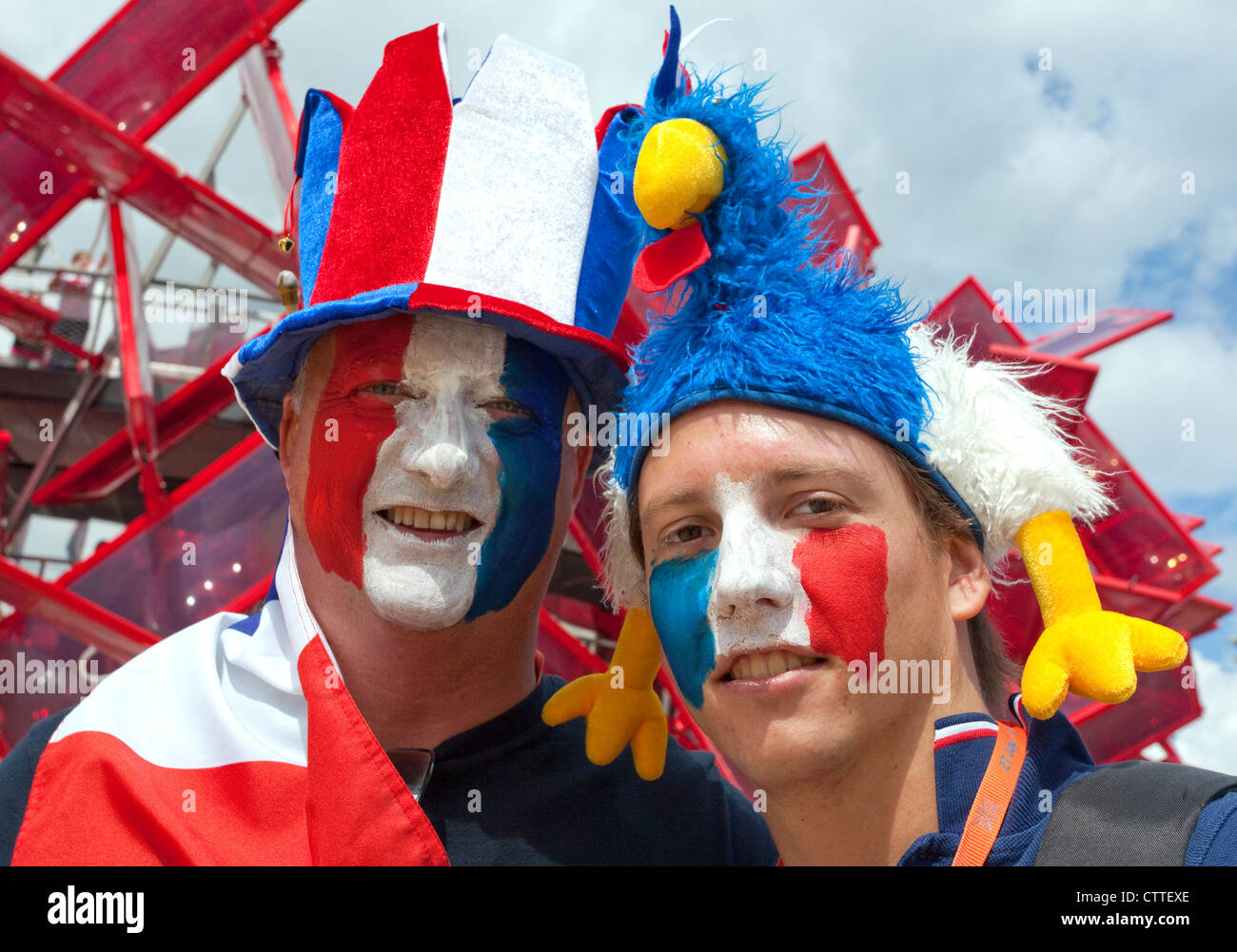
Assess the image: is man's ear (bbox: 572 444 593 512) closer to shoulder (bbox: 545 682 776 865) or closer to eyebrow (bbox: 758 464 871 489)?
shoulder (bbox: 545 682 776 865)

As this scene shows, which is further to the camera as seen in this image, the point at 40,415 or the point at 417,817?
the point at 40,415

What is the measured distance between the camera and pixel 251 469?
5.01 metres

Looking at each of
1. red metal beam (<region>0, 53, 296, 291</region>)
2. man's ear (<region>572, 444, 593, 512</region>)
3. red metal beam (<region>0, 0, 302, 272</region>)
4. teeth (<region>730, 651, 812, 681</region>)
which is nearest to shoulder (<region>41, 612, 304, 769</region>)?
man's ear (<region>572, 444, 593, 512</region>)

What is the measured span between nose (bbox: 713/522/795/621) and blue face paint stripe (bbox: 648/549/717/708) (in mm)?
49

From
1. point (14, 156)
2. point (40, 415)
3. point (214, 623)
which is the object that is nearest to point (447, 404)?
point (214, 623)

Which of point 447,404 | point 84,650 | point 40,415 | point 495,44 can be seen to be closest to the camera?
point 447,404

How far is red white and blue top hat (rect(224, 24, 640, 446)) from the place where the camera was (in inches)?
90.7

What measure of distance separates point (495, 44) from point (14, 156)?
5.38m

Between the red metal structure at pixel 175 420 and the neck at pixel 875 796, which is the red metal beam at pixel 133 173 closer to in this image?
the red metal structure at pixel 175 420

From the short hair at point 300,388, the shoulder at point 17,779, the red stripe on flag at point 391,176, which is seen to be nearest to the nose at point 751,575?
the red stripe on flag at point 391,176

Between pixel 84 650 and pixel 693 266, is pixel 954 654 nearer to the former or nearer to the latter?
pixel 693 266

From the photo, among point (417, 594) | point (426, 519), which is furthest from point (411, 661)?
point (426, 519)

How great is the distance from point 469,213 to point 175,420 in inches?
204

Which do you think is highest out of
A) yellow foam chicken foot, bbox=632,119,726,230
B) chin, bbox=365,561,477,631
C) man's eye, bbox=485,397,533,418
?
yellow foam chicken foot, bbox=632,119,726,230
